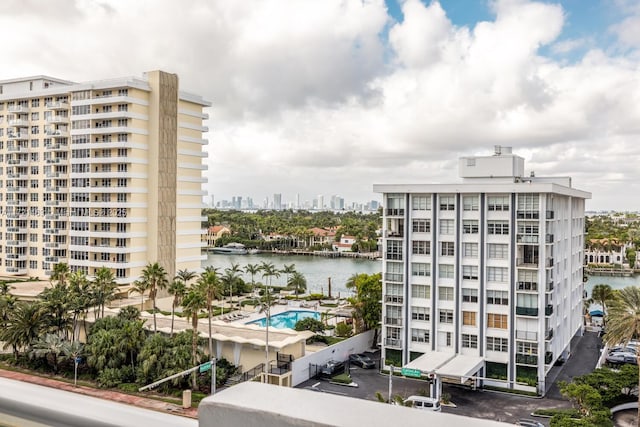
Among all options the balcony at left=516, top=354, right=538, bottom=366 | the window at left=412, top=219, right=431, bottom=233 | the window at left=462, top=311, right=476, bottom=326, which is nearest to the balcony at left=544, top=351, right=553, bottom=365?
the balcony at left=516, top=354, right=538, bottom=366

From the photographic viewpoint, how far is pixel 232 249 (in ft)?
329

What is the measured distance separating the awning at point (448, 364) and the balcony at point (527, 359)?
165 centimetres

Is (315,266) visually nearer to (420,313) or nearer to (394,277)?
(394,277)

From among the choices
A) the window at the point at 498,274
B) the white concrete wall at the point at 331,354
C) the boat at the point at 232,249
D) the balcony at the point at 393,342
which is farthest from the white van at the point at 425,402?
the boat at the point at 232,249

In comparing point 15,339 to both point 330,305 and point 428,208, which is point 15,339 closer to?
point 428,208

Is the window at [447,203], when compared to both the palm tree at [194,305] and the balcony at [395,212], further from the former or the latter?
the palm tree at [194,305]

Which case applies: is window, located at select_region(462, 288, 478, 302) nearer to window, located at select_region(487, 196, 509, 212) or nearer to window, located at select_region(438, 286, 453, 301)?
window, located at select_region(438, 286, 453, 301)

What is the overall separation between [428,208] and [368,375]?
8890 millimetres

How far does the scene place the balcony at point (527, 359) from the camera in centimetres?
2583

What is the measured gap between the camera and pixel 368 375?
28.2 m

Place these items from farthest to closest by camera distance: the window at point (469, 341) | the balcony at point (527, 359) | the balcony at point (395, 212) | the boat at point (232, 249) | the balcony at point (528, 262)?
1. the boat at point (232, 249)
2. the balcony at point (395, 212)
3. the window at point (469, 341)
4. the balcony at point (528, 262)
5. the balcony at point (527, 359)

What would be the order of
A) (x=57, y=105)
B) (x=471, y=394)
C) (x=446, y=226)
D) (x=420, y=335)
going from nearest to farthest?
(x=471, y=394) → (x=446, y=226) → (x=420, y=335) → (x=57, y=105)

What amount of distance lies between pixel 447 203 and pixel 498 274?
4211mm

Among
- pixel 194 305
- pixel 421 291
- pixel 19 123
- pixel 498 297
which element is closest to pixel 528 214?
pixel 498 297
